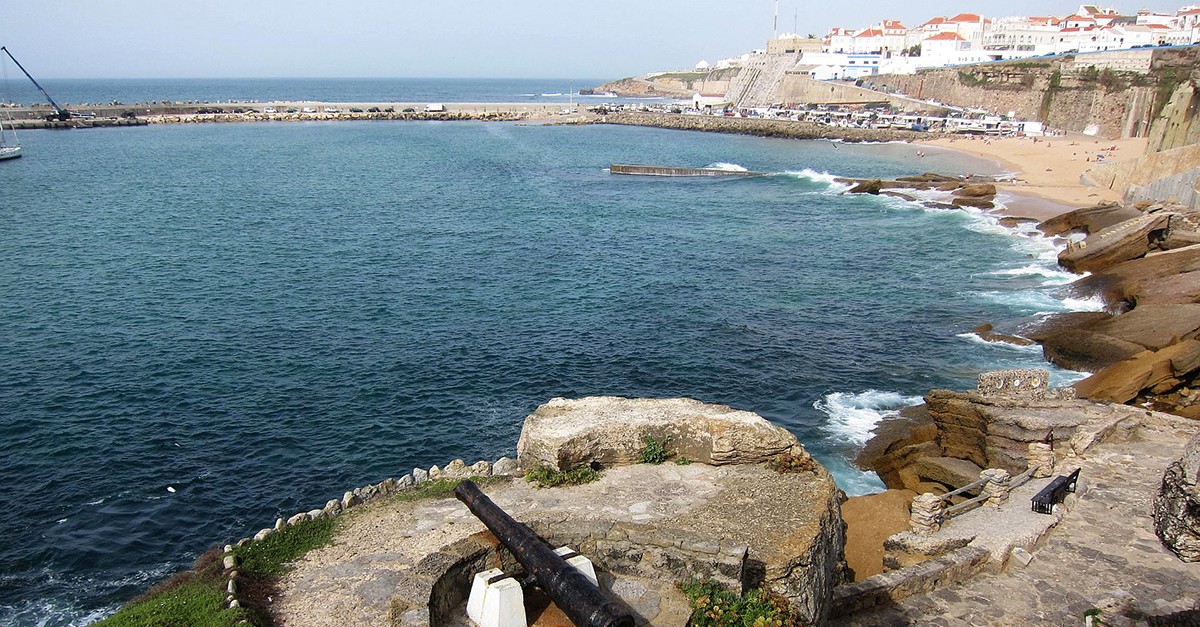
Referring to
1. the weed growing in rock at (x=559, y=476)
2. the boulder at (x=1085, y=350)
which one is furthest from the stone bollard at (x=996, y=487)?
the boulder at (x=1085, y=350)

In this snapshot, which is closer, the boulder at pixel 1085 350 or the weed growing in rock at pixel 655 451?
the weed growing in rock at pixel 655 451

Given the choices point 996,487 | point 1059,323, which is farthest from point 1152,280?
point 996,487

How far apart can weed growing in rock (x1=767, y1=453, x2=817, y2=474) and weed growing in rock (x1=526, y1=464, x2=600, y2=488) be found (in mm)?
2880

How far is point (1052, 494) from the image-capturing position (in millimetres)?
14594

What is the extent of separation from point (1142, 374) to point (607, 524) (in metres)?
17.7

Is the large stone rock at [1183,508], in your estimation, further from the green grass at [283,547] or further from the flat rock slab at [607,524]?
the green grass at [283,547]

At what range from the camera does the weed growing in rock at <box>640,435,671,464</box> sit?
13219 mm

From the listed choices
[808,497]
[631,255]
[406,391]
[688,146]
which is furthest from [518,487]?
[688,146]

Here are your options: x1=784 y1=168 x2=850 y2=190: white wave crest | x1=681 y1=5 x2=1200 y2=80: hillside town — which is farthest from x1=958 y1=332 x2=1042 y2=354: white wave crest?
x1=681 y1=5 x2=1200 y2=80: hillside town

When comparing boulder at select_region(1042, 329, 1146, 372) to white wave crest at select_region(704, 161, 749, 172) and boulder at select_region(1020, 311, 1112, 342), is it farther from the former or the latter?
white wave crest at select_region(704, 161, 749, 172)

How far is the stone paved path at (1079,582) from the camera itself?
39.4 feet

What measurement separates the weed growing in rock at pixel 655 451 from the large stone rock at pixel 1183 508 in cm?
718

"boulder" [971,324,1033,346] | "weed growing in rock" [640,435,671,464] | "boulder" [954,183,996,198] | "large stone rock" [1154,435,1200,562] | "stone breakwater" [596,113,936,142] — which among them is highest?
"large stone rock" [1154,435,1200,562]

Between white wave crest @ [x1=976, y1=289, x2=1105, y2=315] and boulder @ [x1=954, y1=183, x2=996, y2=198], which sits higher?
white wave crest @ [x1=976, y1=289, x2=1105, y2=315]
